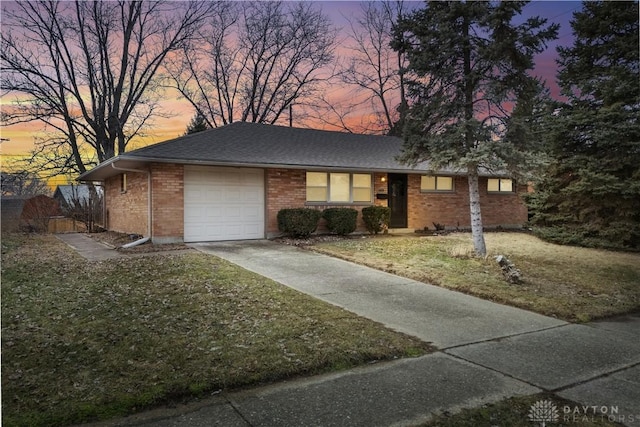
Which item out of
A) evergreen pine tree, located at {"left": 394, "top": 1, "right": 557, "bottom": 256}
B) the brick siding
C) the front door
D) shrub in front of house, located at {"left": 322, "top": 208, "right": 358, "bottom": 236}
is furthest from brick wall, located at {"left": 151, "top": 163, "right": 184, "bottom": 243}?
the front door

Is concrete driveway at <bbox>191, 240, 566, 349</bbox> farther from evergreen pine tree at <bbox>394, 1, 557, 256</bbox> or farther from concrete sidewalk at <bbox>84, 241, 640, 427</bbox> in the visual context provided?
evergreen pine tree at <bbox>394, 1, 557, 256</bbox>

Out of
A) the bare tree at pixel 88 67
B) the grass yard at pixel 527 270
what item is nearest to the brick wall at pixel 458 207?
the grass yard at pixel 527 270

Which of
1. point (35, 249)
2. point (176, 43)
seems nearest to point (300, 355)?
point (35, 249)

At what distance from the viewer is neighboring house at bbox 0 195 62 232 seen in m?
18.4

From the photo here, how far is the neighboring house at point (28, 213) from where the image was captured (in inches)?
724

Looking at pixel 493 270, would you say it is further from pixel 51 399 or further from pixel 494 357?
pixel 51 399

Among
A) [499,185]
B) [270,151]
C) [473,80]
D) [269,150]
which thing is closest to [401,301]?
[473,80]

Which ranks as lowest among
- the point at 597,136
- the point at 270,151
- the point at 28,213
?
the point at 28,213

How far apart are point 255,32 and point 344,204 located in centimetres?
1843

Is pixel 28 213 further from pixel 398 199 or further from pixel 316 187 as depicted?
pixel 398 199

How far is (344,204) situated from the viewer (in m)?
15.4

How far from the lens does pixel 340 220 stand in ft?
47.2

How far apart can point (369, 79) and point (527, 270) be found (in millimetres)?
22210

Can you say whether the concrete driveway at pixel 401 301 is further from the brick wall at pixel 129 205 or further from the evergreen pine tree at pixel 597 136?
the evergreen pine tree at pixel 597 136
